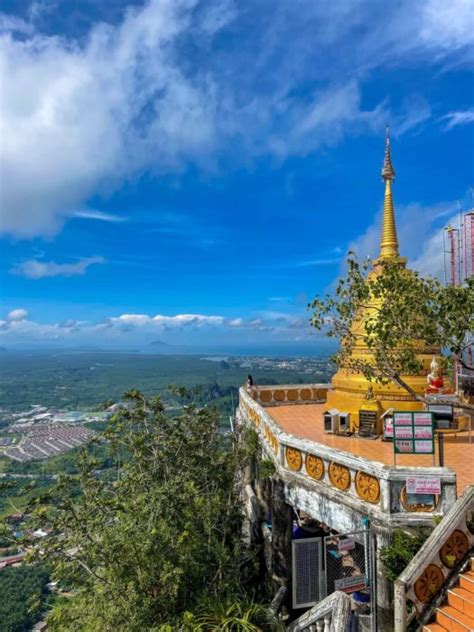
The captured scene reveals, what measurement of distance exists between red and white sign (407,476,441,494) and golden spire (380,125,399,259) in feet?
42.5

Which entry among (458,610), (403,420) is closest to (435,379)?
(403,420)

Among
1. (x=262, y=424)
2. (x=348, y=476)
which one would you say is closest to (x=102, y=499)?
(x=348, y=476)

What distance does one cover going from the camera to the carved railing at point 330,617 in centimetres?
708

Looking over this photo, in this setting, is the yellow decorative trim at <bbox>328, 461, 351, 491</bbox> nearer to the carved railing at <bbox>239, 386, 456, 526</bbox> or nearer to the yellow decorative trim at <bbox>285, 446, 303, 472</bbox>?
the carved railing at <bbox>239, 386, 456, 526</bbox>

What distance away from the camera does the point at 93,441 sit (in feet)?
32.5

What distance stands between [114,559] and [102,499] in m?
1.29

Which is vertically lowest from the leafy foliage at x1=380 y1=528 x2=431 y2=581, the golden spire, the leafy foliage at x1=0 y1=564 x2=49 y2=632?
the leafy foliage at x1=0 y1=564 x2=49 y2=632

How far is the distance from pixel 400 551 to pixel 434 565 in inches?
20.3

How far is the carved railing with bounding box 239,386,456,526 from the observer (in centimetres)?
748

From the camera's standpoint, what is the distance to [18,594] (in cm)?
3092

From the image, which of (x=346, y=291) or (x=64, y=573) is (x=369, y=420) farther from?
(x=64, y=573)

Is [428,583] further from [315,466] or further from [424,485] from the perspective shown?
[315,466]

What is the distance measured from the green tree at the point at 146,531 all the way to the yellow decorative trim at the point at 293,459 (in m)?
1.56

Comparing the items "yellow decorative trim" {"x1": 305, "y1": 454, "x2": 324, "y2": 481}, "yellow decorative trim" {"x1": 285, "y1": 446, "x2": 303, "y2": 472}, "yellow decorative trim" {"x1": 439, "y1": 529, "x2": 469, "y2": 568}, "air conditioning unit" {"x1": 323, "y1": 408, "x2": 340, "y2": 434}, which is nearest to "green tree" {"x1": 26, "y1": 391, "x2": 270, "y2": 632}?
"yellow decorative trim" {"x1": 285, "y1": 446, "x2": 303, "y2": 472}
